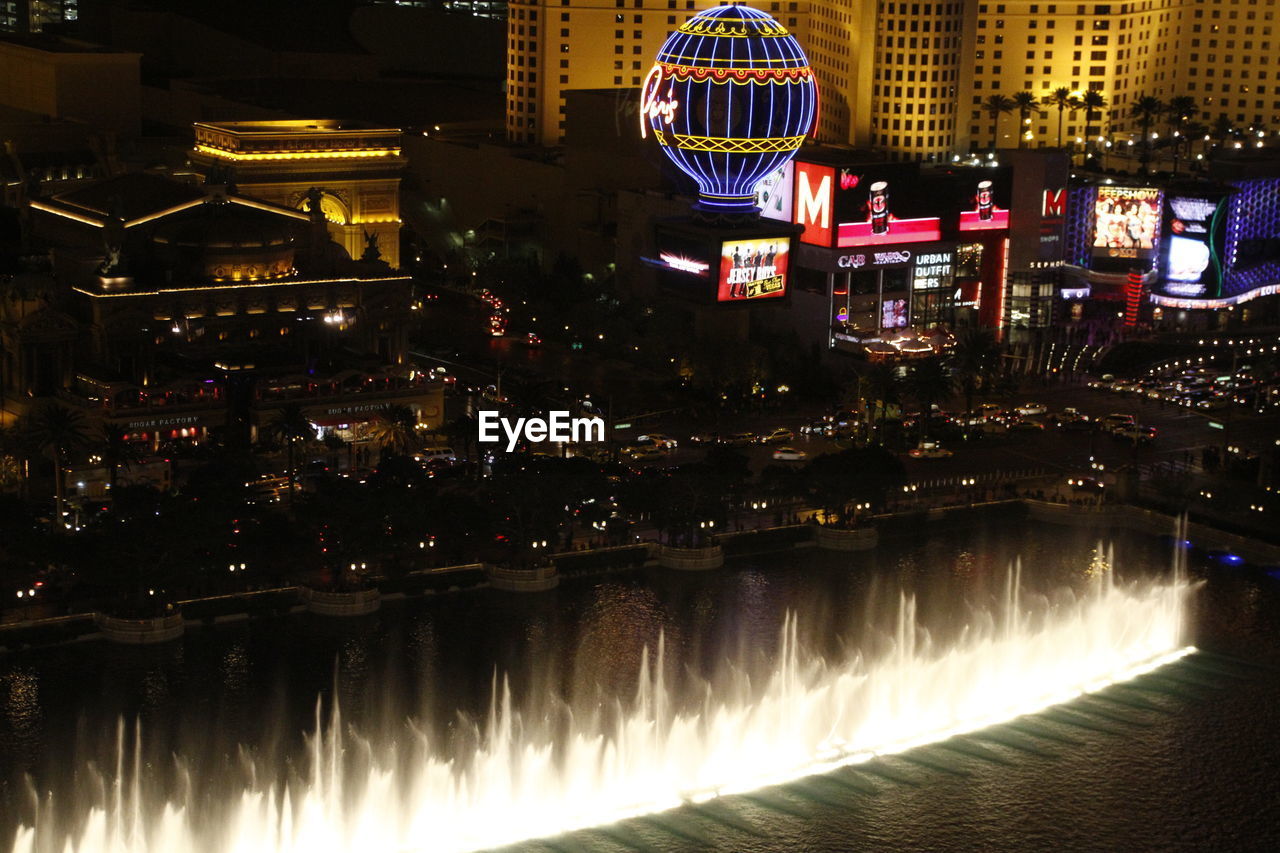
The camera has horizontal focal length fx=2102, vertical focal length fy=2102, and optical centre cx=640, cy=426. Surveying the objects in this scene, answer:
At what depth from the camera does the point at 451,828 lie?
56.7m

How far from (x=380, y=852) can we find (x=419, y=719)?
7.56m

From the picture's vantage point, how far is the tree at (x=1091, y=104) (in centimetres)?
13612

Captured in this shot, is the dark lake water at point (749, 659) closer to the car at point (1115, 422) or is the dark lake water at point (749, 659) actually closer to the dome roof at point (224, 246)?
the car at point (1115, 422)

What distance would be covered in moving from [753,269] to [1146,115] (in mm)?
40517

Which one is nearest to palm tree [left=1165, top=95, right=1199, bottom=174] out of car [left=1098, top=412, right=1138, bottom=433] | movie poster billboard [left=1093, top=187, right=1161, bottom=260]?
movie poster billboard [left=1093, top=187, right=1161, bottom=260]

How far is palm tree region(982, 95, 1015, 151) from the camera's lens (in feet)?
437

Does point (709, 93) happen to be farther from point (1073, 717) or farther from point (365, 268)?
point (1073, 717)

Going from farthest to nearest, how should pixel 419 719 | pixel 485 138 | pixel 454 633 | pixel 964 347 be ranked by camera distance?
1. pixel 485 138
2. pixel 964 347
3. pixel 454 633
4. pixel 419 719

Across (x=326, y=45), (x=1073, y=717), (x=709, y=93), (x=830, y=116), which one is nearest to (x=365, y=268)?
(x=709, y=93)

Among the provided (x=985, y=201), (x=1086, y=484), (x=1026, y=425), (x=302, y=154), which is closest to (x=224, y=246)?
(x=302, y=154)

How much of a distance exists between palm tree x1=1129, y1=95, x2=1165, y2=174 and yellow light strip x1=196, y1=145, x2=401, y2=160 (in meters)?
48.3

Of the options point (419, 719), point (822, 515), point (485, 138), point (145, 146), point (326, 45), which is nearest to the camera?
point (419, 719)

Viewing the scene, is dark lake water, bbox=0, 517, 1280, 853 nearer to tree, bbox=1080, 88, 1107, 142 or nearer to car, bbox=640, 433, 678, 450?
car, bbox=640, 433, 678, 450

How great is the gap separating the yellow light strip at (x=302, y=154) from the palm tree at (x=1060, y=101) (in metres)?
47.5
